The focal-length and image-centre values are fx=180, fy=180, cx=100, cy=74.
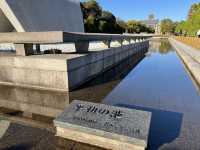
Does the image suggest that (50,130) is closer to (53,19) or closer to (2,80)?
(2,80)

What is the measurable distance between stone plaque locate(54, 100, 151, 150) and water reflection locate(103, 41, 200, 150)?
1.61 ft

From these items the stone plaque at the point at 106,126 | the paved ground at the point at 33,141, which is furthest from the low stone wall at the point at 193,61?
the paved ground at the point at 33,141

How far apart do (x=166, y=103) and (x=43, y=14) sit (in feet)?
73.5

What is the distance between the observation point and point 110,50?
10.6 metres

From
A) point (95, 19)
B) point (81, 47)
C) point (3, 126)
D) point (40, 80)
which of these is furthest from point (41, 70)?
point (95, 19)

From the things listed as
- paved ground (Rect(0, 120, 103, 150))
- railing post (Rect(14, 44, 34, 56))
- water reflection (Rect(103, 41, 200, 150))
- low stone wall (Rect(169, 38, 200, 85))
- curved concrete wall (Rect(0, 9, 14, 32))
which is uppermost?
curved concrete wall (Rect(0, 9, 14, 32))

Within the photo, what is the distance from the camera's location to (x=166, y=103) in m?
5.28

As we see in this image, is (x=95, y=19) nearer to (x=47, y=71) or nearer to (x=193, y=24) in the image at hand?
(x=193, y=24)

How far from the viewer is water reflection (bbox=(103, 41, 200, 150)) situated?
3.42 metres

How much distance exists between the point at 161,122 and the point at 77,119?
195 cm

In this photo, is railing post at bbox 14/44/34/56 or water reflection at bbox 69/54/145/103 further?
railing post at bbox 14/44/34/56

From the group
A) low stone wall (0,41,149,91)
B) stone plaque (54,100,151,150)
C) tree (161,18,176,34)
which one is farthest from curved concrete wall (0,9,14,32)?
tree (161,18,176,34)

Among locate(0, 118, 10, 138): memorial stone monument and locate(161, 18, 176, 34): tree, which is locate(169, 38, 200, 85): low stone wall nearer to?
locate(0, 118, 10, 138): memorial stone monument

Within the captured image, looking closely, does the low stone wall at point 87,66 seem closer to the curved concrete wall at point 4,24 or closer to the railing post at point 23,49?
the railing post at point 23,49
